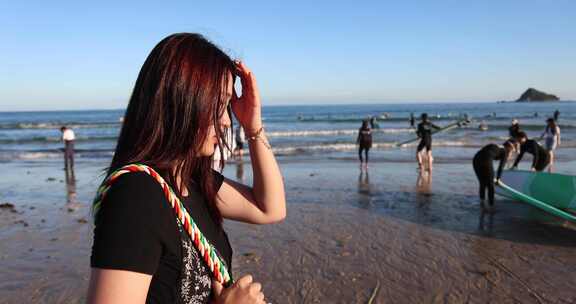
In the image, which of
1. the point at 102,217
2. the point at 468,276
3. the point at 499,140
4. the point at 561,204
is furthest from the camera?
the point at 499,140

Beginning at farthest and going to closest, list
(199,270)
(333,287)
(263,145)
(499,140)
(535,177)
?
(499,140), (535,177), (333,287), (263,145), (199,270)

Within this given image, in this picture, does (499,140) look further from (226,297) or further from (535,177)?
(226,297)

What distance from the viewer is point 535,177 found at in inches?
323

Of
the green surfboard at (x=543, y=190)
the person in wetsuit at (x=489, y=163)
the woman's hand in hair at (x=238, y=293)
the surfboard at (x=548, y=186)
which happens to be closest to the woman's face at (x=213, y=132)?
the woman's hand in hair at (x=238, y=293)

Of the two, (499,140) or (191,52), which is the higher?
(191,52)

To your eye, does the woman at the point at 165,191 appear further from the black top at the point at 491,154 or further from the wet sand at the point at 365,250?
the black top at the point at 491,154

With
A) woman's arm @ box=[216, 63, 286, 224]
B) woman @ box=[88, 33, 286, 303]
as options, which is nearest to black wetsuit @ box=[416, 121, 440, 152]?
woman's arm @ box=[216, 63, 286, 224]

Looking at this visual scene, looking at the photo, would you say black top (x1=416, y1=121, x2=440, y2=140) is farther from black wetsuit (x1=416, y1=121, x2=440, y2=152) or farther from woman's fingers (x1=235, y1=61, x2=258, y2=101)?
woman's fingers (x1=235, y1=61, x2=258, y2=101)

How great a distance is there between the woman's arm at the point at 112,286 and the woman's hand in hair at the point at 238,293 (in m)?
0.32

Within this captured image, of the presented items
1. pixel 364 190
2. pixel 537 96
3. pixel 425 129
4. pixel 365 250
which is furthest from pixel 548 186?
pixel 537 96

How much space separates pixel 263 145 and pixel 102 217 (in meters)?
0.79

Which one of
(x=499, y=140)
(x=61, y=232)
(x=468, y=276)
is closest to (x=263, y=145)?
(x=468, y=276)

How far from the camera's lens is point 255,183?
5.46 ft

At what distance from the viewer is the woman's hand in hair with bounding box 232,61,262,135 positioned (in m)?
1.53
